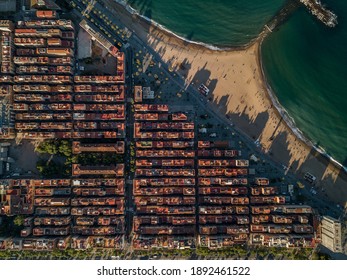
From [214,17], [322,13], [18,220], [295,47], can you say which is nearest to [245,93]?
[295,47]

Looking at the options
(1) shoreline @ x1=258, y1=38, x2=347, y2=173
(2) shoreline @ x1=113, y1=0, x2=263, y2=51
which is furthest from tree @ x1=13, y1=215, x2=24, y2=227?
(1) shoreline @ x1=258, y1=38, x2=347, y2=173

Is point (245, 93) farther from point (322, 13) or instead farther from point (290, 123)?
point (322, 13)

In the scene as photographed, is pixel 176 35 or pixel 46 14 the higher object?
pixel 46 14

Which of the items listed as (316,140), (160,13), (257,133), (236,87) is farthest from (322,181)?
(160,13)

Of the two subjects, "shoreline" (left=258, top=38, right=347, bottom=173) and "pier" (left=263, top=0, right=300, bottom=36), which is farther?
"pier" (left=263, top=0, right=300, bottom=36)

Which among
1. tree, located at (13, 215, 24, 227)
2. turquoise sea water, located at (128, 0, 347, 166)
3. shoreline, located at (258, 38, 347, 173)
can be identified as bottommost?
tree, located at (13, 215, 24, 227)

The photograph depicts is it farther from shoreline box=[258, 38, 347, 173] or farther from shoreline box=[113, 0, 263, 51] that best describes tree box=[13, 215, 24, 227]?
shoreline box=[258, 38, 347, 173]

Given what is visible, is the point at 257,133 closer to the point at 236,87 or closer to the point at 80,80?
the point at 236,87
